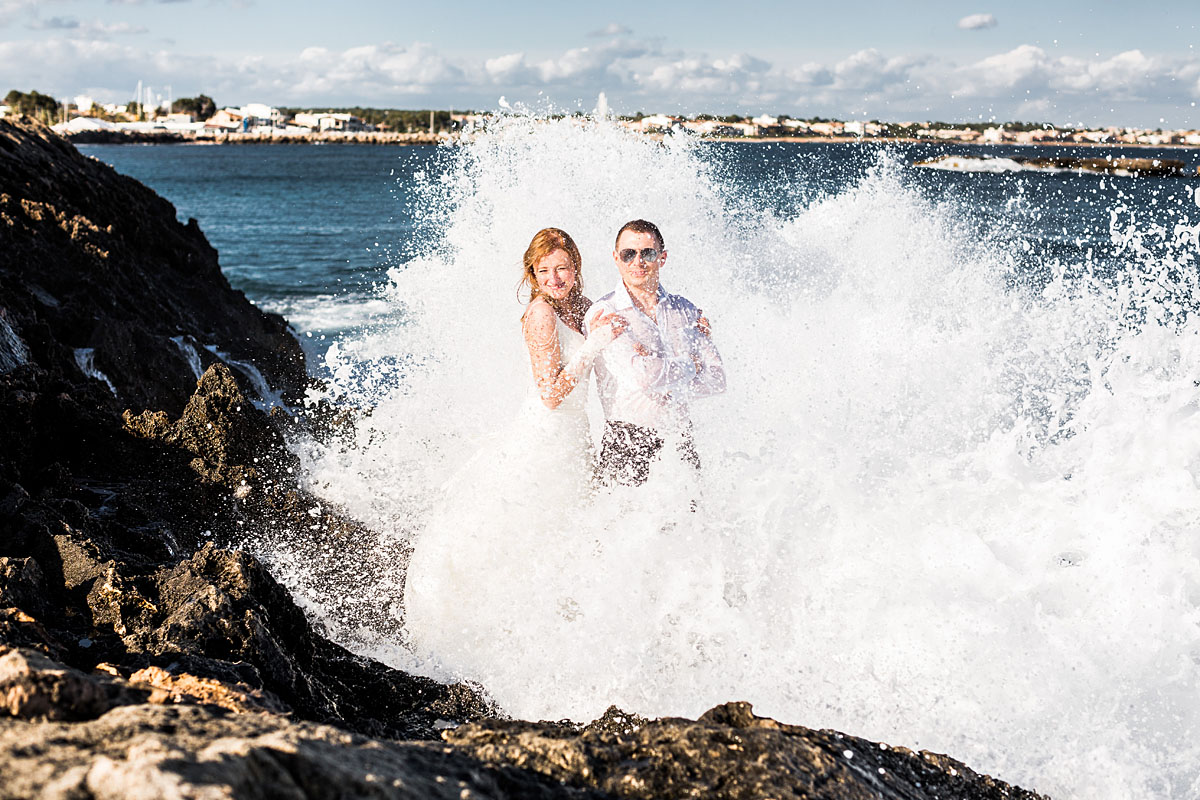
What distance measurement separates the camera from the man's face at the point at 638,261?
4242 mm

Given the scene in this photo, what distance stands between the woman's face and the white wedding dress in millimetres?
157

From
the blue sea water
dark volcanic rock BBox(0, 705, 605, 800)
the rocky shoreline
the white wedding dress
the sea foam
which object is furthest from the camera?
the blue sea water

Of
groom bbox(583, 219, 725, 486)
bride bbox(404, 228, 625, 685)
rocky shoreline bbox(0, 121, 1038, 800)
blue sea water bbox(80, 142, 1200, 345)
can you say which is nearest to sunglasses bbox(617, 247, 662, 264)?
groom bbox(583, 219, 725, 486)

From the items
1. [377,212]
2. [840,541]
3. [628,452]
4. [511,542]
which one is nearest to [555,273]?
[628,452]

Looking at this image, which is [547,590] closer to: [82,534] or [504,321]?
[82,534]

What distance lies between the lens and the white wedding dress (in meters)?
4.32

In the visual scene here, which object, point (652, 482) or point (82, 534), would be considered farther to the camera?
point (652, 482)

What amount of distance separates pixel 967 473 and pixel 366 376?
311 inches

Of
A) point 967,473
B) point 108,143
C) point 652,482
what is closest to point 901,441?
point 967,473

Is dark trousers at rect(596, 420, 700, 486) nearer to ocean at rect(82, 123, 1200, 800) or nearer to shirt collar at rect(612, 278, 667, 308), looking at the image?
ocean at rect(82, 123, 1200, 800)

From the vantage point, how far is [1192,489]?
14.2ft

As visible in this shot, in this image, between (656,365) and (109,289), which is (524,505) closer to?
(656,365)

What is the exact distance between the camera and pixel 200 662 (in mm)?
2645

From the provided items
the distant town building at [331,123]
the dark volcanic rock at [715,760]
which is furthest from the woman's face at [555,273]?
the distant town building at [331,123]
